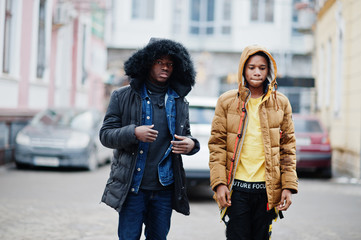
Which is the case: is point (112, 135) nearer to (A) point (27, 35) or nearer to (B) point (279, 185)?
(B) point (279, 185)

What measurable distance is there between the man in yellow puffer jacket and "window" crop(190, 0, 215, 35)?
28.6 metres

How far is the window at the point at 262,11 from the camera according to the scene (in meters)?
30.3

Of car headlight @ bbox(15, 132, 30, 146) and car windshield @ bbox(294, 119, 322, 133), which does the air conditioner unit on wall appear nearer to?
car headlight @ bbox(15, 132, 30, 146)

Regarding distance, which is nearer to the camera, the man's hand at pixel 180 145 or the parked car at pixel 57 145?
the man's hand at pixel 180 145

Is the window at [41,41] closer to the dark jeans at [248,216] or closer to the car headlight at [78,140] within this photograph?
the car headlight at [78,140]

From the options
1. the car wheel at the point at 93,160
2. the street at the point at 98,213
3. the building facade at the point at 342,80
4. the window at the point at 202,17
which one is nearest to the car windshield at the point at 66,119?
the car wheel at the point at 93,160

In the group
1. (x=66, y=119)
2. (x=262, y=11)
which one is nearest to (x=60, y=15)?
(x=66, y=119)

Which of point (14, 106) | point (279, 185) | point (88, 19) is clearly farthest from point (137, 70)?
point (88, 19)

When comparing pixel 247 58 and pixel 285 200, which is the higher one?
pixel 247 58

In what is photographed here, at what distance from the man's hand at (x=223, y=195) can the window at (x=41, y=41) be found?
1490 cm

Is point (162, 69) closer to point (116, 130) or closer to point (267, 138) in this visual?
point (116, 130)

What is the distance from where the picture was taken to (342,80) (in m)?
15.0

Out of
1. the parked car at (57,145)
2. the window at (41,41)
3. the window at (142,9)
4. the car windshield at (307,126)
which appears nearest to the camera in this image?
the parked car at (57,145)

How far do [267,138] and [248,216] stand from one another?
54 cm
